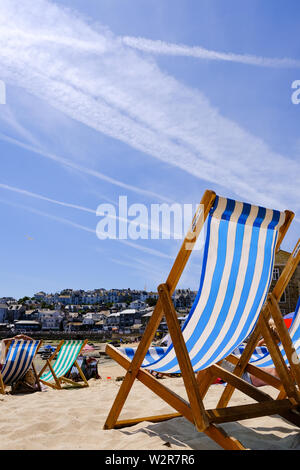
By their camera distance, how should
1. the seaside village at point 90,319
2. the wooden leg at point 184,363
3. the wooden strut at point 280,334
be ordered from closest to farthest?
the wooden leg at point 184,363 < the wooden strut at point 280,334 < the seaside village at point 90,319

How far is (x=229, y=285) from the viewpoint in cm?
239

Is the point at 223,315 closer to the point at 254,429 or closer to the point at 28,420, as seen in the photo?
the point at 254,429

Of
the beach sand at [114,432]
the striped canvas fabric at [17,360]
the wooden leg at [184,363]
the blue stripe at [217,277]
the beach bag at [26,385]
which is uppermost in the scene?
the blue stripe at [217,277]

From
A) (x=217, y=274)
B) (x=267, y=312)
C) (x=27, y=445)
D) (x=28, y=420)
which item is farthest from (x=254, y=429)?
(x=28, y=420)

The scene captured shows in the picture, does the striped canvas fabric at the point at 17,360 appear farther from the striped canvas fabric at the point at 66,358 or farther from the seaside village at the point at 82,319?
the seaside village at the point at 82,319

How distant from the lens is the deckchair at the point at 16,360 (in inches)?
248

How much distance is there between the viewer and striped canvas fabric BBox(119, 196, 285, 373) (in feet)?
7.68

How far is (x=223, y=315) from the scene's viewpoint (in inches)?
94.3

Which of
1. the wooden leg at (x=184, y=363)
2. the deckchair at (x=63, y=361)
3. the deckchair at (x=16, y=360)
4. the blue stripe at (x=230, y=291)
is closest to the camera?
the wooden leg at (x=184, y=363)

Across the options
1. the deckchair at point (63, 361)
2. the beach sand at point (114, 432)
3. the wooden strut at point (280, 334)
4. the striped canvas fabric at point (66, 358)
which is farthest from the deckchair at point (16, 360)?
the wooden strut at point (280, 334)

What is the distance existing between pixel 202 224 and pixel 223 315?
67cm

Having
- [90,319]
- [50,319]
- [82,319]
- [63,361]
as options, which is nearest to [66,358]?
[63,361]

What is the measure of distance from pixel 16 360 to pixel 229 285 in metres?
5.43

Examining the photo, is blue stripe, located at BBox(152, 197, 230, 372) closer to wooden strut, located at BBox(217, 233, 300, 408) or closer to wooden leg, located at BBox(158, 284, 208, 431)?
wooden leg, located at BBox(158, 284, 208, 431)
